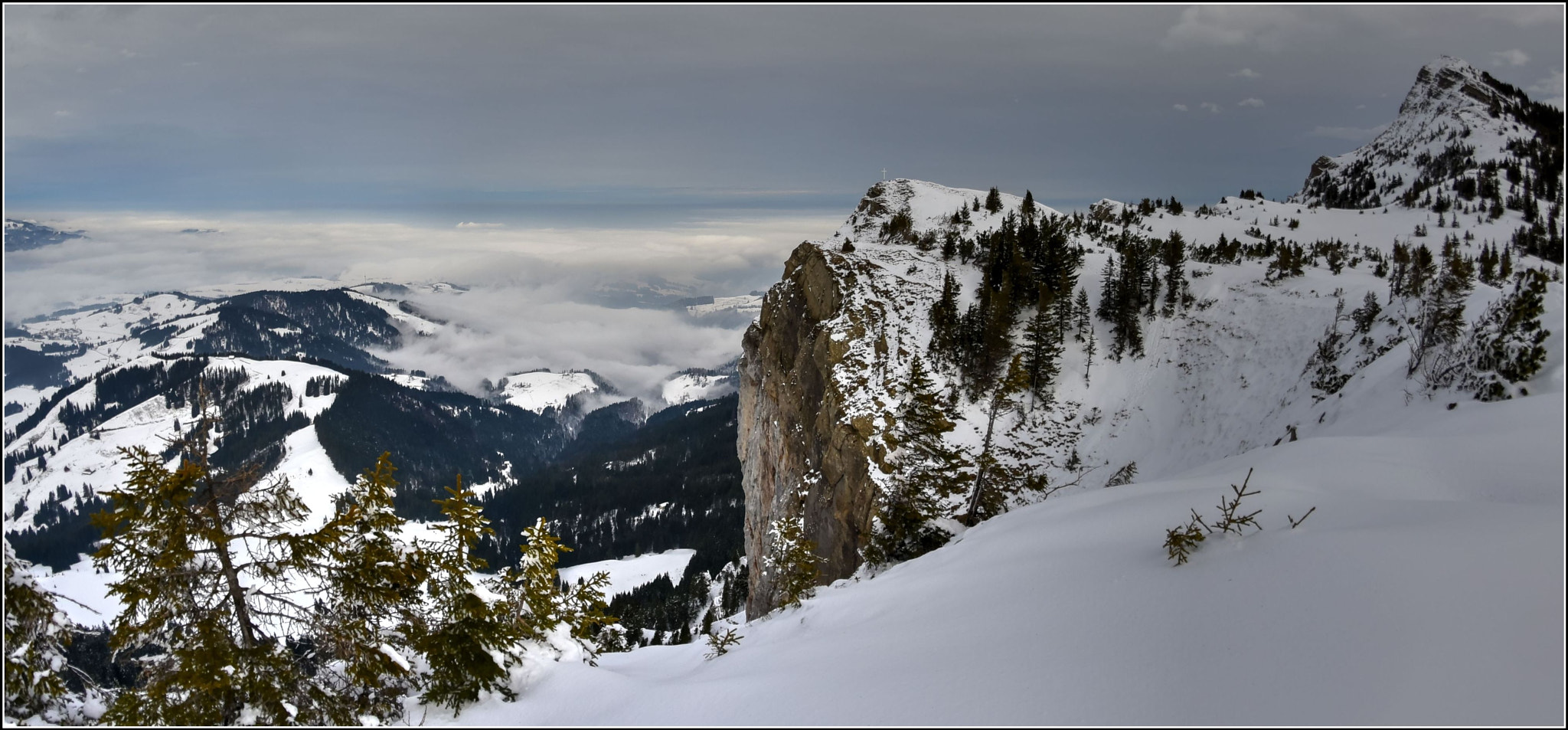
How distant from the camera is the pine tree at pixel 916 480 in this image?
23219mm

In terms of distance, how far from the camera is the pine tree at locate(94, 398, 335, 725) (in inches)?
348

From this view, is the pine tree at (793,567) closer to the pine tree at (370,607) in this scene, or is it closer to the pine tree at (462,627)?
the pine tree at (462,627)

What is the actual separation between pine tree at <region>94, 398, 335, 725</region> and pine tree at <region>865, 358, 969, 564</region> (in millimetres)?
16880

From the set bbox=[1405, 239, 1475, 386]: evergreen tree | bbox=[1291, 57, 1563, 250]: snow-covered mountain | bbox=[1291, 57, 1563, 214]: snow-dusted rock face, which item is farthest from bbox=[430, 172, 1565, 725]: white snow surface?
bbox=[1291, 57, 1563, 214]: snow-dusted rock face

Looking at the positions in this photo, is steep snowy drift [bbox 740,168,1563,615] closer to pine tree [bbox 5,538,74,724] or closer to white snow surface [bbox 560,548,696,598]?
pine tree [bbox 5,538,74,724]

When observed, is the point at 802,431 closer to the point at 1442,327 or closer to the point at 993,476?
the point at 993,476

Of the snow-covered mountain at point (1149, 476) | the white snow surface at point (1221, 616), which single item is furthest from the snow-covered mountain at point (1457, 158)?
the white snow surface at point (1221, 616)

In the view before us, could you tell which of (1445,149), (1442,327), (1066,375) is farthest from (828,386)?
(1445,149)

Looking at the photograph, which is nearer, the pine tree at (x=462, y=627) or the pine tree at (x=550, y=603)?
the pine tree at (x=462, y=627)

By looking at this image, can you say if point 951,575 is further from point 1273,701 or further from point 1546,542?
point 1546,542

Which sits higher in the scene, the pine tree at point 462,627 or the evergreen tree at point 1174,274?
the evergreen tree at point 1174,274

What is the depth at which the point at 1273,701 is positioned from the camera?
596cm

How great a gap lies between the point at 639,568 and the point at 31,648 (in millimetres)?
138242

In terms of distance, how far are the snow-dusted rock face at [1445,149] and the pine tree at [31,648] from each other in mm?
88865
